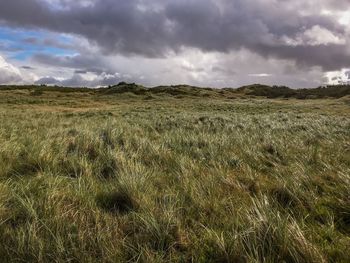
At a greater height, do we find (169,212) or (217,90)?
(169,212)

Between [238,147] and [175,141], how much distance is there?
168 cm

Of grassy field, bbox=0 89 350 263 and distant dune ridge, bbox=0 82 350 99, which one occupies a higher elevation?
grassy field, bbox=0 89 350 263

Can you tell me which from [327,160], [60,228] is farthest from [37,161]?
[327,160]

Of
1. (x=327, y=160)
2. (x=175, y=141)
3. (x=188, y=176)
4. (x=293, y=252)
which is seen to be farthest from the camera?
(x=175, y=141)

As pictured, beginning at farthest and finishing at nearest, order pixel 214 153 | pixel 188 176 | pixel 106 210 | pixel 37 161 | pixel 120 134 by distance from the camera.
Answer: pixel 120 134 → pixel 214 153 → pixel 37 161 → pixel 188 176 → pixel 106 210

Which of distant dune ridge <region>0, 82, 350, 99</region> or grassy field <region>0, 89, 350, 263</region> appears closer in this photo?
grassy field <region>0, 89, 350, 263</region>

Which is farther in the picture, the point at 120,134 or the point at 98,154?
the point at 120,134

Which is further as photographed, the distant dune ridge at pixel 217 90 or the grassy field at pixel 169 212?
the distant dune ridge at pixel 217 90

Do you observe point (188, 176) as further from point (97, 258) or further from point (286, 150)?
point (286, 150)

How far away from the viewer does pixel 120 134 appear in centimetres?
1035

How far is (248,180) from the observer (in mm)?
5559

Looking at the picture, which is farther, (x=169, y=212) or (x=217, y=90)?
(x=217, y=90)

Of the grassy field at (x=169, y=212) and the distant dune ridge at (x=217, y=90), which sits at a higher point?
the grassy field at (x=169, y=212)

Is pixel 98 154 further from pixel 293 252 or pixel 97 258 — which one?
pixel 293 252
